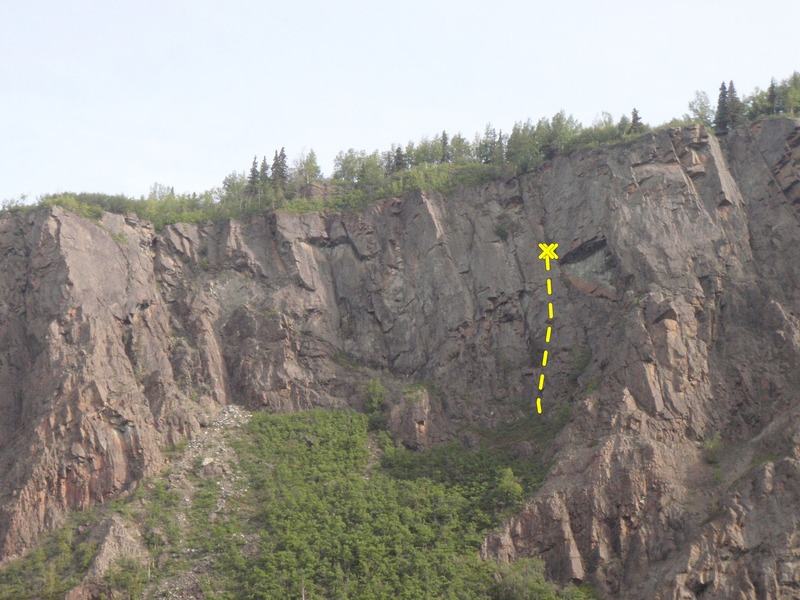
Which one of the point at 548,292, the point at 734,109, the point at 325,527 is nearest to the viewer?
the point at 325,527

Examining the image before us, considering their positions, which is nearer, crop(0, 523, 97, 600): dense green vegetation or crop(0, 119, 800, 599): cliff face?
crop(0, 523, 97, 600): dense green vegetation

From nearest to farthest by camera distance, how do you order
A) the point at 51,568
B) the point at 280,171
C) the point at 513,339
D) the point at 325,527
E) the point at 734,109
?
the point at 51,568
the point at 325,527
the point at 513,339
the point at 734,109
the point at 280,171

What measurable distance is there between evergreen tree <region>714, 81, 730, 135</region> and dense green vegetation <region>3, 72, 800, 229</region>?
0.25ft

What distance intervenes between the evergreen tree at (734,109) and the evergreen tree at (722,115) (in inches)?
10.5

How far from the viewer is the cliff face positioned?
50.2 m

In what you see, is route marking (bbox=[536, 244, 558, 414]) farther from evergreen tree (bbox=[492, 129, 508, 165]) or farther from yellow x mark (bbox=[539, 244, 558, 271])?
evergreen tree (bbox=[492, 129, 508, 165])

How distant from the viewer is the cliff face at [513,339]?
165ft

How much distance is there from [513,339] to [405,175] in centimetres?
1809

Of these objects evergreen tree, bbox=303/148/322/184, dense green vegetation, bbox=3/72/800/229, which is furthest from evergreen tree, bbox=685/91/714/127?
evergreen tree, bbox=303/148/322/184

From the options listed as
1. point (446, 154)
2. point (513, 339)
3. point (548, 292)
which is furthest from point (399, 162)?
point (513, 339)

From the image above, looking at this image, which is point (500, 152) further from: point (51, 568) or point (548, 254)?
point (51, 568)

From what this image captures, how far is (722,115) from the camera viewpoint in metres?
72.8

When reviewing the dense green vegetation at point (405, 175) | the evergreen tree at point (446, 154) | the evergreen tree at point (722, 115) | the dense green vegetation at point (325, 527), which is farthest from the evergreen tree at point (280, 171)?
the evergreen tree at point (722, 115)

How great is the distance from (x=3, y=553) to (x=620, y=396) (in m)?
33.5
